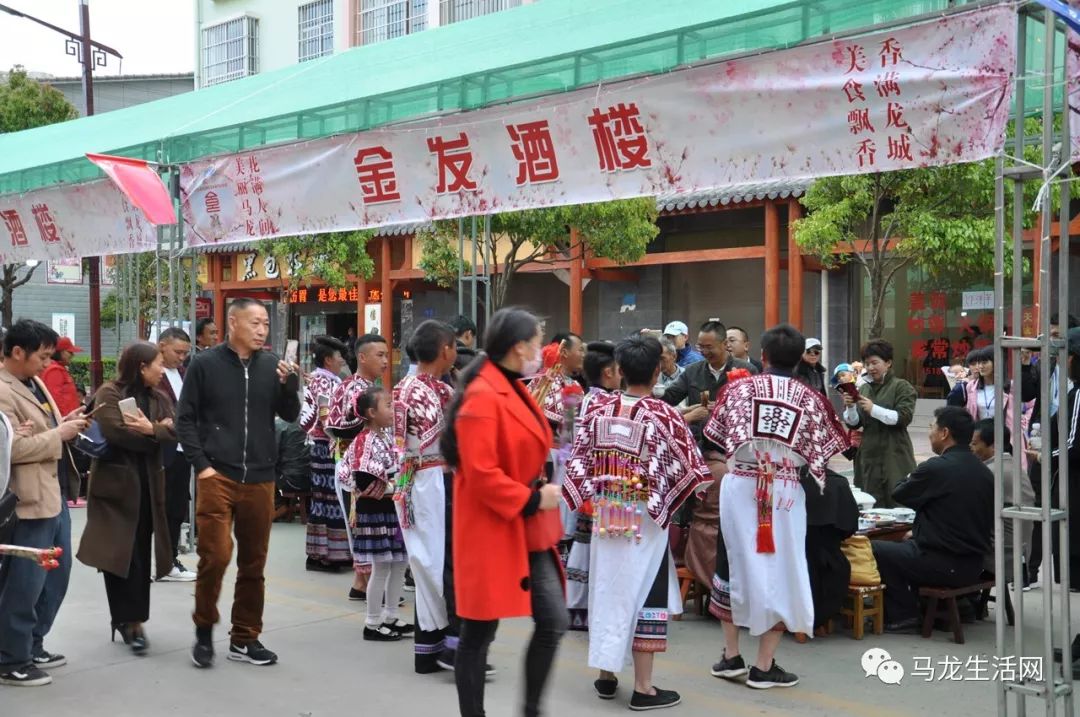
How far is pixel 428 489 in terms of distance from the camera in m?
4.85

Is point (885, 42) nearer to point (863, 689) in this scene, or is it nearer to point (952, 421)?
point (952, 421)

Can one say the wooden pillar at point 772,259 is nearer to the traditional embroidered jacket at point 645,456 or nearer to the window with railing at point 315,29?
the traditional embroidered jacket at point 645,456

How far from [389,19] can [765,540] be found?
72.5 ft

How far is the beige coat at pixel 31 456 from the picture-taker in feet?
14.7

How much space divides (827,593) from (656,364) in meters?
1.68

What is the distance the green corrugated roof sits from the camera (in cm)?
487

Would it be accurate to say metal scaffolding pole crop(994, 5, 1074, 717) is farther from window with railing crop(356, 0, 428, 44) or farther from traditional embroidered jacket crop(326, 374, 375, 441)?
window with railing crop(356, 0, 428, 44)

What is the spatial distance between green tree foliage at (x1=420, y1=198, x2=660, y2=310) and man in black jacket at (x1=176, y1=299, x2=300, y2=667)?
7715 millimetres

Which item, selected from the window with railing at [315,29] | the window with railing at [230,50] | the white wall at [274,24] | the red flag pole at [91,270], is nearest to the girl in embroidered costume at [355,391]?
the red flag pole at [91,270]

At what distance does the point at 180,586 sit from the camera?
6.64 meters

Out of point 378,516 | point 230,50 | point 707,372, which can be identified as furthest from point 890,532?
point 230,50

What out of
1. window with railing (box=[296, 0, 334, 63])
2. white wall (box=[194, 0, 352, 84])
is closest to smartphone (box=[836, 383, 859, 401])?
white wall (box=[194, 0, 352, 84])

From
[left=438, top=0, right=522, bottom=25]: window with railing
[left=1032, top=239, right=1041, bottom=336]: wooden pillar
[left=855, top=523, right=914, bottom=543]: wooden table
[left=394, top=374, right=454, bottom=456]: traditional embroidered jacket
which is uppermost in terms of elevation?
[left=438, top=0, right=522, bottom=25]: window with railing

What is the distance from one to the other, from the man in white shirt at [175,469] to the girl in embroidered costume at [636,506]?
3112 mm
